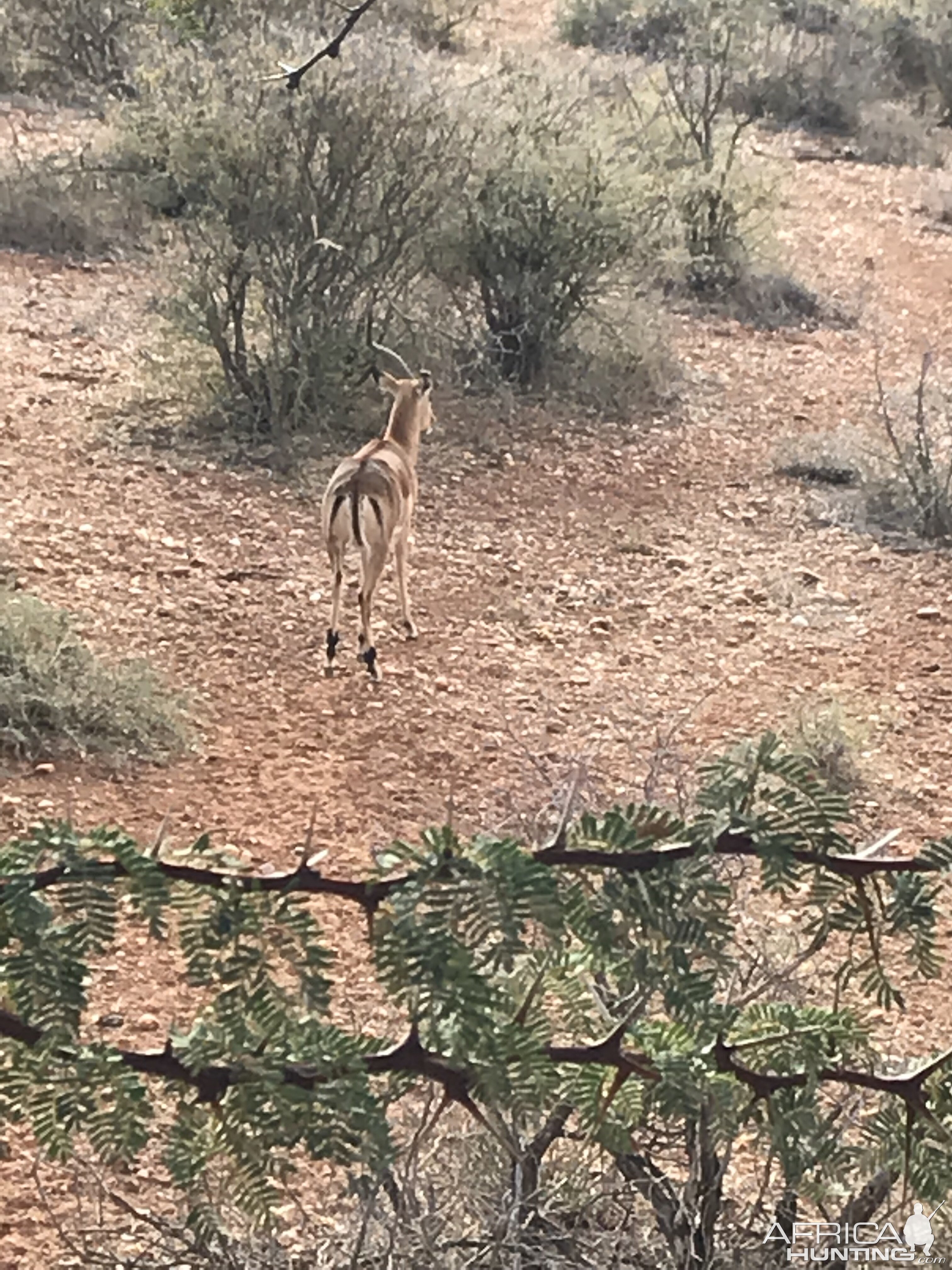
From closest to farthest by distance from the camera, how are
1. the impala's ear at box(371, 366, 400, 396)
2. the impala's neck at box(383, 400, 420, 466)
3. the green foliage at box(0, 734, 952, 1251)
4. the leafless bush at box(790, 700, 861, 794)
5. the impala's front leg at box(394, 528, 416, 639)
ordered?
the green foliage at box(0, 734, 952, 1251) < the leafless bush at box(790, 700, 861, 794) < the impala's front leg at box(394, 528, 416, 639) < the impala's neck at box(383, 400, 420, 466) < the impala's ear at box(371, 366, 400, 396)

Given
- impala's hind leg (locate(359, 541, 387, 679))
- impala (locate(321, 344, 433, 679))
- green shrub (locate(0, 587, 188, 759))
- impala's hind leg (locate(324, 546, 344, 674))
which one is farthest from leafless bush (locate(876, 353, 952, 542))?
green shrub (locate(0, 587, 188, 759))

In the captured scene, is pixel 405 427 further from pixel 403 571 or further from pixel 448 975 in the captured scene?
pixel 448 975

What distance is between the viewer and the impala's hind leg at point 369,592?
6.30 meters

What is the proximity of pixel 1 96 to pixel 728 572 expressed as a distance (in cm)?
994

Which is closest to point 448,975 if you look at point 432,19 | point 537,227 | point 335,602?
point 335,602

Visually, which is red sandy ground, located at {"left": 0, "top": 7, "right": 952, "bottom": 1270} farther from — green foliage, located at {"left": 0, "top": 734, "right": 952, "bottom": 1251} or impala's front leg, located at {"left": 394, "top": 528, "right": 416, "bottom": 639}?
green foliage, located at {"left": 0, "top": 734, "right": 952, "bottom": 1251}

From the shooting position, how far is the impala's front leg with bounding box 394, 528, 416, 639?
22.0 ft

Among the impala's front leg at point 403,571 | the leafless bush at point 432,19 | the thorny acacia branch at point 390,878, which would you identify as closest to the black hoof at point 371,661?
the impala's front leg at point 403,571

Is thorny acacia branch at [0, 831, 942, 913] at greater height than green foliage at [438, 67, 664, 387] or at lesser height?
greater

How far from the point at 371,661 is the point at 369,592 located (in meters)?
0.24

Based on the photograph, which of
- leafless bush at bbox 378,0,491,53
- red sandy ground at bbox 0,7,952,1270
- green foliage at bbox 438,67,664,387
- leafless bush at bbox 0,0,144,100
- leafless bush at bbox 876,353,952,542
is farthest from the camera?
leafless bush at bbox 378,0,491,53

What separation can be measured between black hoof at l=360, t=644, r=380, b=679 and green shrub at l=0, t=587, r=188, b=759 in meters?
0.75

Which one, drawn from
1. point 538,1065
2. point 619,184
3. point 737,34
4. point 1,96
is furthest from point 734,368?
point 737,34

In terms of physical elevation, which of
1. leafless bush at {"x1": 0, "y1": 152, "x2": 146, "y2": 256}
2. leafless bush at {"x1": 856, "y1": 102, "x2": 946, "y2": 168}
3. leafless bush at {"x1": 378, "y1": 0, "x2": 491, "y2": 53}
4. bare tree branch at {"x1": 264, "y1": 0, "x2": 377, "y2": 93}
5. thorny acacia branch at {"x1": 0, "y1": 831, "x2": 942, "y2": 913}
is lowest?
leafless bush at {"x1": 856, "y1": 102, "x2": 946, "y2": 168}
